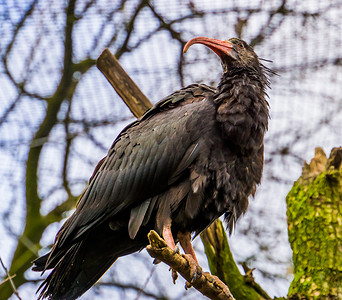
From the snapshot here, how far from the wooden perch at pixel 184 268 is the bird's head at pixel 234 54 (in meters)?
1.73

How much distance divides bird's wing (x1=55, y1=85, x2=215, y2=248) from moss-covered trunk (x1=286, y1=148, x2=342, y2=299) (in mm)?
1251

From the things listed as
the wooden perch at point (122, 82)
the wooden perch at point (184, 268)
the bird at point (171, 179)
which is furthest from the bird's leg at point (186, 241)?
the wooden perch at point (122, 82)

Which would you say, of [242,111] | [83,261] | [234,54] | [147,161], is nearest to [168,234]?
[147,161]

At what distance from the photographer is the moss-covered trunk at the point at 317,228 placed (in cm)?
491

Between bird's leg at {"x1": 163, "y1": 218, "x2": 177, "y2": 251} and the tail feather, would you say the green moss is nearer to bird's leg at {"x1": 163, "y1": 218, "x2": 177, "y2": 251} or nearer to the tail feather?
bird's leg at {"x1": 163, "y1": 218, "x2": 177, "y2": 251}

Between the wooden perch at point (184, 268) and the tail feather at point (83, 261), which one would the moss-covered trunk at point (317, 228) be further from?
the tail feather at point (83, 261)

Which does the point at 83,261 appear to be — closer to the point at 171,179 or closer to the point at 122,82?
the point at 171,179

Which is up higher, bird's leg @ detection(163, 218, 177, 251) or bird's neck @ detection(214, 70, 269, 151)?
bird's neck @ detection(214, 70, 269, 151)

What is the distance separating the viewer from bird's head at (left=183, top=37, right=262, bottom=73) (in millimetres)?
5098

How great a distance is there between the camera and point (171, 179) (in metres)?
4.64

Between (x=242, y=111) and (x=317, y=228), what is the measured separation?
4.23 ft

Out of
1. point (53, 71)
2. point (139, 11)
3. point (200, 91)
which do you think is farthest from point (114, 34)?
point (200, 91)

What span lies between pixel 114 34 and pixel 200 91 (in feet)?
7.92

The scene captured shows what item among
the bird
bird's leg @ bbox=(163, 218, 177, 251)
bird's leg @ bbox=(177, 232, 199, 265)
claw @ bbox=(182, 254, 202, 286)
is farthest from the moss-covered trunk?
bird's leg @ bbox=(163, 218, 177, 251)
